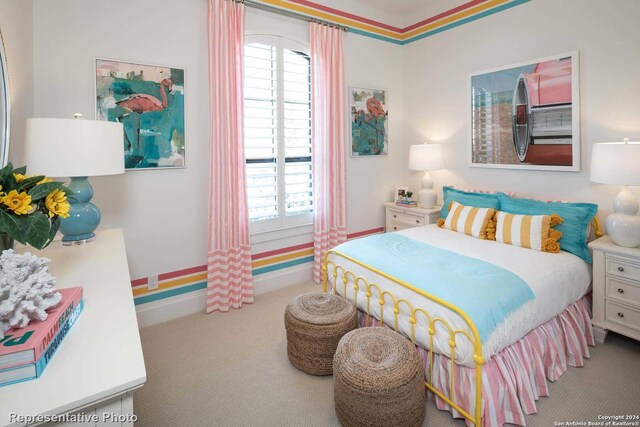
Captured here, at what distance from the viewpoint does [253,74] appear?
3.38 meters

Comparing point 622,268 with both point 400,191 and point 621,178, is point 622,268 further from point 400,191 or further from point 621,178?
point 400,191

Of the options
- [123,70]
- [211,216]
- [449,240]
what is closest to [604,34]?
[449,240]

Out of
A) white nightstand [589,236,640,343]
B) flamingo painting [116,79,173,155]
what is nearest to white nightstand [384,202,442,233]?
white nightstand [589,236,640,343]

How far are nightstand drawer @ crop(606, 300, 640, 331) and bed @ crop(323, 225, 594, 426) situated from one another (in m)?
0.15

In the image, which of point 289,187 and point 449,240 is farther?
point 289,187

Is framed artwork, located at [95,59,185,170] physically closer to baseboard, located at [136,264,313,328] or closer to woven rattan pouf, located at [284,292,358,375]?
baseboard, located at [136,264,313,328]

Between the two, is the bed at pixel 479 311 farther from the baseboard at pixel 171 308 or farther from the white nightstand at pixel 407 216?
the baseboard at pixel 171 308

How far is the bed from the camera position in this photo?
1822 millimetres

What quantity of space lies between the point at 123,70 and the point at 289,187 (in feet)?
5.81

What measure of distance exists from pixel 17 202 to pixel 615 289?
3.37m

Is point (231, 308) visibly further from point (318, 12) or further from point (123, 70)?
point (318, 12)

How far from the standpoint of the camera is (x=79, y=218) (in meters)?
2.09

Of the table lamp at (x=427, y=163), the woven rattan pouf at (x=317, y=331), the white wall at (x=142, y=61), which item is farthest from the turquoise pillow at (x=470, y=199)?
the white wall at (x=142, y=61)

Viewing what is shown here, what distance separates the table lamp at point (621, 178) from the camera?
2.38 meters
